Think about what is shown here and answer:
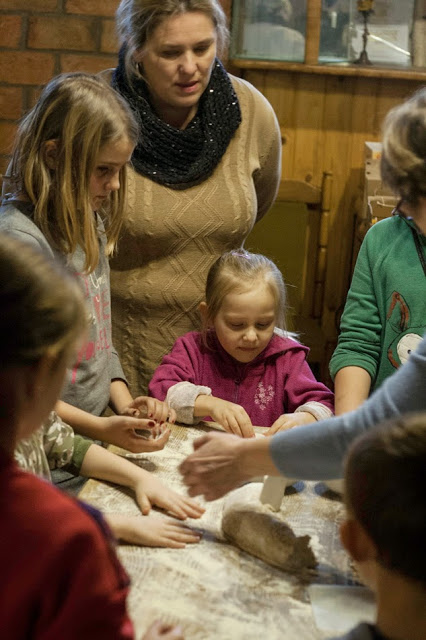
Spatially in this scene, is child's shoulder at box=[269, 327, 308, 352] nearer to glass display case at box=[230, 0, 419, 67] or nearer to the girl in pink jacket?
the girl in pink jacket

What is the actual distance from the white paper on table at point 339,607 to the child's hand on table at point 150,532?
0.20 m

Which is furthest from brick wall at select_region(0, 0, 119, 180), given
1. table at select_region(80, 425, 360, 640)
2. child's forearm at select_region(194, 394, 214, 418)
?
table at select_region(80, 425, 360, 640)

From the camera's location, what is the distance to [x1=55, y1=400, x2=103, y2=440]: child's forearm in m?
1.52

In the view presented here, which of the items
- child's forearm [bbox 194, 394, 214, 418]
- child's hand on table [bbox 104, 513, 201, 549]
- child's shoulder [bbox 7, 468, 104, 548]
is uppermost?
child's shoulder [bbox 7, 468, 104, 548]

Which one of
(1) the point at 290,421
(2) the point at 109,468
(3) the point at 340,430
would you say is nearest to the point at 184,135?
(1) the point at 290,421

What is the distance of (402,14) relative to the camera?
3.66 meters

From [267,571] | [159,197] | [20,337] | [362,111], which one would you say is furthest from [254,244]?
[20,337]

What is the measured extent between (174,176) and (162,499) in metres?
1.00

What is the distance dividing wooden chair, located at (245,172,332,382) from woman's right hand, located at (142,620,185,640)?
2.54 meters

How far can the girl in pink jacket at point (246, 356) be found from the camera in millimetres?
1791

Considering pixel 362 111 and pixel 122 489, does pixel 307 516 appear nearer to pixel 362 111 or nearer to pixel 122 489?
pixel 122 489

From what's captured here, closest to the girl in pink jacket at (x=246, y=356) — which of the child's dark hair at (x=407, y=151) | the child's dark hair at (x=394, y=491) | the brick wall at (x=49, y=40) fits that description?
the child's dark hair at (x=407, y=151)

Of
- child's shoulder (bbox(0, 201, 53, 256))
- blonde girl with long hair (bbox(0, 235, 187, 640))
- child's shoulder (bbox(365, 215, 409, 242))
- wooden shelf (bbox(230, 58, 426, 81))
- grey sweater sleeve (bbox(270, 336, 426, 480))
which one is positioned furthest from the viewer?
wooden shelf (bbox(230, 58, 426, 81))

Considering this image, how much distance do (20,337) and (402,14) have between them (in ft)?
10.9
